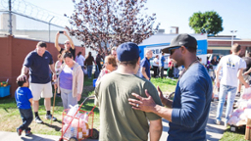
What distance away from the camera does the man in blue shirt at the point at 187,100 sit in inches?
63.4

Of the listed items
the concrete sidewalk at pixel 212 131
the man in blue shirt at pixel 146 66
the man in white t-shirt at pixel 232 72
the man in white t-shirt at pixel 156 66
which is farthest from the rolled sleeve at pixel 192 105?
the man in white t-shirt at pixel 156 66

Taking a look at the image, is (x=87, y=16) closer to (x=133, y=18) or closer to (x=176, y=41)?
(x=133, y=18)

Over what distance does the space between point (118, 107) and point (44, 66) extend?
3.89 metres

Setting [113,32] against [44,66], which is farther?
[113,32]

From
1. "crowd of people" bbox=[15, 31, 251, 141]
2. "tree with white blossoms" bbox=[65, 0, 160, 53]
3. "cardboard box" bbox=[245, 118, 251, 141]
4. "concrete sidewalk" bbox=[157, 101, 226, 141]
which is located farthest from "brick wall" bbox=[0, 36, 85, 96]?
"cardboard box" bbox=[245, 118, 251, 141]

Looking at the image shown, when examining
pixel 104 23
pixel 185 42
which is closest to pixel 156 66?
pixel 104 23

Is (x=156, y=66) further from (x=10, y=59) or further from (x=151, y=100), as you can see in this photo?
(x=151, y=100)

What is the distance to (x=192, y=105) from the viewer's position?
1.59 m

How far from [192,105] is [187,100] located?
0.06 metres

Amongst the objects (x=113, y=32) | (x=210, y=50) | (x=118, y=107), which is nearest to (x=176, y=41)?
(x=118, y=107)

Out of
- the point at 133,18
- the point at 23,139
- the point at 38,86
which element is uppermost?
the point at 133,18

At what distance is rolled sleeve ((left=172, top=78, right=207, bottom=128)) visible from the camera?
5.24ft

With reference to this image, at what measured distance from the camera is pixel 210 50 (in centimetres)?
4178

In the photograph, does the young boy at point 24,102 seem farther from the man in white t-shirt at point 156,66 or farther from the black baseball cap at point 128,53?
the man in white t-shirt at point 156,66
